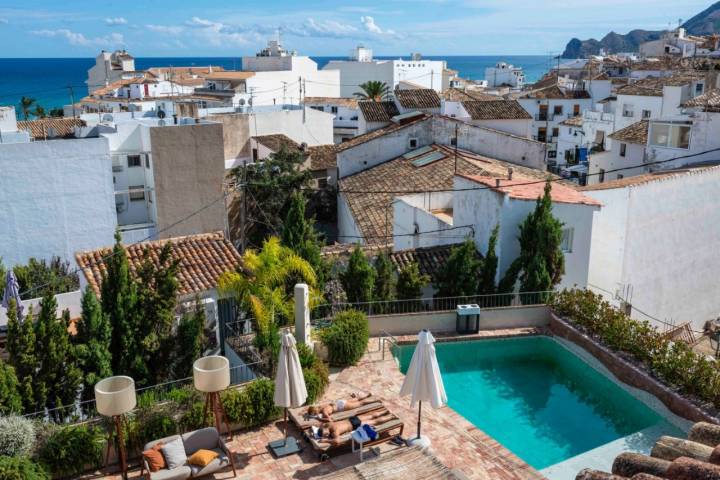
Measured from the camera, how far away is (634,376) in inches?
624

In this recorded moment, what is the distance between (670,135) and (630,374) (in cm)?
1949

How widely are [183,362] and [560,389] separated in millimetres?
9761

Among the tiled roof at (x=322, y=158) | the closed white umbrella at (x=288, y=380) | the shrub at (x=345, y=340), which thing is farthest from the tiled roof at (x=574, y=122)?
the closed white umbrella at (x=288, y=380)

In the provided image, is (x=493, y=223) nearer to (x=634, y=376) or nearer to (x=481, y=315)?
(x=481, y=315)

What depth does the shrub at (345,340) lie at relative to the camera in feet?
53.4

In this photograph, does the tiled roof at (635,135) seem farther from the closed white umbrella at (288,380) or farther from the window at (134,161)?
the closed white umbrella at (288,380)

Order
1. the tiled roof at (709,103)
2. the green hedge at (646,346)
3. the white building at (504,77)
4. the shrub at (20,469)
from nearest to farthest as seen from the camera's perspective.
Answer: the shrub at (20,469), the green hedge at (646,346), the tiled roof at (709,103), the white building at (504,77)

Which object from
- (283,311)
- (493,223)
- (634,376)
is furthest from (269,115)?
(634,376)

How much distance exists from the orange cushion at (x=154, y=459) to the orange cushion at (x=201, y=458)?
0.49 metres

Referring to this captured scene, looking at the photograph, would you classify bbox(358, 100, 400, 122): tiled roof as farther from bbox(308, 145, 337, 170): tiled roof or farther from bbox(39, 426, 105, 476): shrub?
bbox(39, 426, 105, 476): shrub

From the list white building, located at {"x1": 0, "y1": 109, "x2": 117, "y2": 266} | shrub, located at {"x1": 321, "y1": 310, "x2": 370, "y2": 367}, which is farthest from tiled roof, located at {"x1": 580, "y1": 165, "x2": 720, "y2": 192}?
white building, located at {"x1": 0, "y1": 109, "x2": 117, "y2": 266}

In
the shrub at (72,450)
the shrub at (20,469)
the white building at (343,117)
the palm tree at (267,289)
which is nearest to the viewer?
the shrub at (20,469)

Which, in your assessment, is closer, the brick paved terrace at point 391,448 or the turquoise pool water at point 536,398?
the brick paved terrace at point 391,448

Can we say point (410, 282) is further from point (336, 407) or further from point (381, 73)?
point (381, 73)
